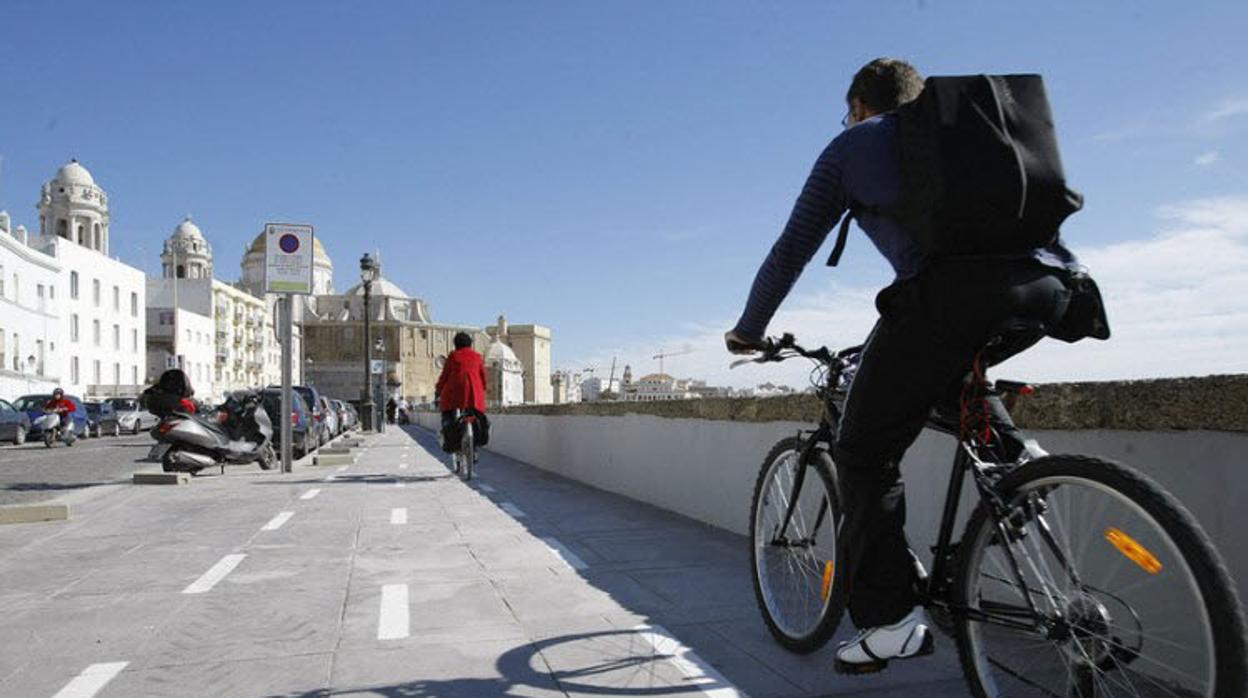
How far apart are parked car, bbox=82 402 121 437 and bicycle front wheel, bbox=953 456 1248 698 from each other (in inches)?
1628

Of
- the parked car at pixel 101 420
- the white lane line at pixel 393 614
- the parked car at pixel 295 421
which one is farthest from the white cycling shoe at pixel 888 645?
the parked car at pixel 101 420

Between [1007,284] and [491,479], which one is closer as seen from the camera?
[1007,284]

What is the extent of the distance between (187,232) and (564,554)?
463 ft

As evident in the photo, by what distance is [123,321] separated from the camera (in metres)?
76.1

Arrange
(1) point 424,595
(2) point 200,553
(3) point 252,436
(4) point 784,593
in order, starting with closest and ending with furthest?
(4) point 784,593 < (1) point 424,595 < (2) point 200,553 < (3) point 252,436

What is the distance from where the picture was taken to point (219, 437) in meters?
12.8

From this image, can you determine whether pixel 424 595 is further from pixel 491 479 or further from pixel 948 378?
pixel 491 479

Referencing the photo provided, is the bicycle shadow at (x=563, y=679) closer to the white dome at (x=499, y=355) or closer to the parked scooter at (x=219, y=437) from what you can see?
the parked scooter at (x=219, y=437)

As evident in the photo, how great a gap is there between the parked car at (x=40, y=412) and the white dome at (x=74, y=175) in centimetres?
7698

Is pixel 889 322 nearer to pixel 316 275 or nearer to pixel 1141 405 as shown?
pixel 1141 405

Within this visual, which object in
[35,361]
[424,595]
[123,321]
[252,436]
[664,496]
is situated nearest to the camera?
[424,595]

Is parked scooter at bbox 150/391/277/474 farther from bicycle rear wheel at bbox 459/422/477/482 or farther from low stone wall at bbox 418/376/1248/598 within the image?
low stone wall at bbox 418/376/1248/598

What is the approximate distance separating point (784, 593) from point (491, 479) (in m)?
9.55

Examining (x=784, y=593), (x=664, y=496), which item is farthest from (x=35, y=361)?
(x=784, y=593)
